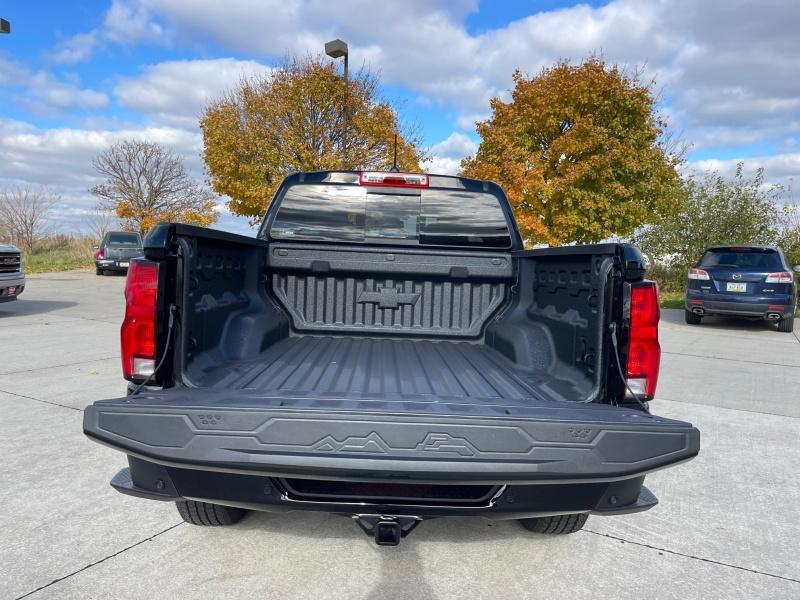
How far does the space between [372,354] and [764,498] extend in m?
2.64

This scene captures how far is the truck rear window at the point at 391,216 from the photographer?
4.05m

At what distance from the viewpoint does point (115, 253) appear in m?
23.5

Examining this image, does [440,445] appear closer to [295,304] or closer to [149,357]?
[149,357]

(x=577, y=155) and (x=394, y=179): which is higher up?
(x=577, y=155)

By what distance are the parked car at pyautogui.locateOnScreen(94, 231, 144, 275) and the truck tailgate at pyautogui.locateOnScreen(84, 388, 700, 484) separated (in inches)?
918

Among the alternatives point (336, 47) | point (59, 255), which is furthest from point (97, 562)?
point (59, 255)

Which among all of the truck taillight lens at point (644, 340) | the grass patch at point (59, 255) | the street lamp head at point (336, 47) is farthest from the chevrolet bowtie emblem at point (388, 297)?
the grass patch at point (59, 255)

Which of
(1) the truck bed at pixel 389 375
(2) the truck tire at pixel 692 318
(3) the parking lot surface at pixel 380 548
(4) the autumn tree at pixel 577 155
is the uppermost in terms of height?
(4) the autumn tree at pixel 577 155

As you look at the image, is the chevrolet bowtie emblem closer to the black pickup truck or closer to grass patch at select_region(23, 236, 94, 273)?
the black pickup truck

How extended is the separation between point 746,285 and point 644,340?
11.0 metres

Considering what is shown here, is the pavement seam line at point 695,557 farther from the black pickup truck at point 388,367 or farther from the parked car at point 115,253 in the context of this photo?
the parked car at point 115,253

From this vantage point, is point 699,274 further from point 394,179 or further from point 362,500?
point 362,500

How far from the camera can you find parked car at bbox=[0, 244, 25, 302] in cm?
1012

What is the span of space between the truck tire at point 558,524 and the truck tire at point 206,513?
1545mm
